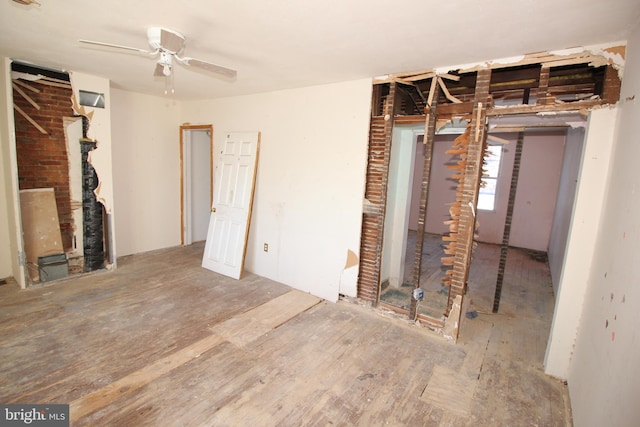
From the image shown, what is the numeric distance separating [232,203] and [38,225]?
2222 mm

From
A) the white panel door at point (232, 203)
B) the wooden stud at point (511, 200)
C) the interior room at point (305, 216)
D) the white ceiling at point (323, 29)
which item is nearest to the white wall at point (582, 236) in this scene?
the interior room at point (305, 216)

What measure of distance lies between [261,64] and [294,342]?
2605 millimetres

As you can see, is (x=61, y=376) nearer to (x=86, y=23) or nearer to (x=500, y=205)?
(x=86, y=23)

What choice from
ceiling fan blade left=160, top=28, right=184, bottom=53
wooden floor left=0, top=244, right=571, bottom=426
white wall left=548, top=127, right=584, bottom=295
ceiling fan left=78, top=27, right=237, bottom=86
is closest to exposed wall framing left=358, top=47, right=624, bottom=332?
wooden floor left=0, top=244, right=571, bottom=426

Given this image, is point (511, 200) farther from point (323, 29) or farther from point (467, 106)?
point (323, 29)

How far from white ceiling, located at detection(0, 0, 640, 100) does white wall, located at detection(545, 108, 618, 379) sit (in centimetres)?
65

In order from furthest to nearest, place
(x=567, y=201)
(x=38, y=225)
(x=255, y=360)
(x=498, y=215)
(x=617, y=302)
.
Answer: (x=498, y=215)
(x=567, y=201)
(x=38, y=225)
(x=255, y=360)
(x=617, y=302)

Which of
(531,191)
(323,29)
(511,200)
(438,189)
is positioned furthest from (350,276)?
(531,191)

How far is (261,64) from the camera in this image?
2814mm

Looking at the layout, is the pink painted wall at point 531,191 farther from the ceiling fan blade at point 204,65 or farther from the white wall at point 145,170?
the white wall at point 145,170

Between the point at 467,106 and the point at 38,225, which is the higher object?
the point at 467,106

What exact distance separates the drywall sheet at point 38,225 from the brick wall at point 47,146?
0.32ft

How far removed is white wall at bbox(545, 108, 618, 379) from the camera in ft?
6.90

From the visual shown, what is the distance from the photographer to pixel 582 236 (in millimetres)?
2197
